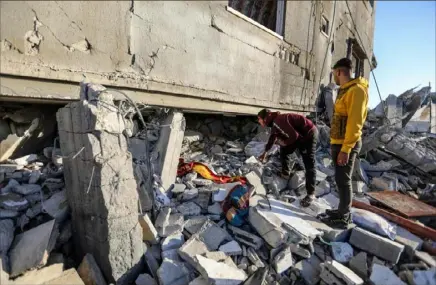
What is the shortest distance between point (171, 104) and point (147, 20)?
114cm

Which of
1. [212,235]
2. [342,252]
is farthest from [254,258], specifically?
[342,252]

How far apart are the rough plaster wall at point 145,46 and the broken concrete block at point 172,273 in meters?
2.10

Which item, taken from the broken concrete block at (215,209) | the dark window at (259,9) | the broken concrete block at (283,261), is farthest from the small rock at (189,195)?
the dark window at (259,9)

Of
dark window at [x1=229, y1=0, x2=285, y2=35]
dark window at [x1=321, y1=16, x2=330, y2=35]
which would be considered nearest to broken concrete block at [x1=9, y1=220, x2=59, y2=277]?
dark window at [x1=229, y1=0, x2=285, y2=35]

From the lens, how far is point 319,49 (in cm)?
799

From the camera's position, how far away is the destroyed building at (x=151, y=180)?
8.57 feet

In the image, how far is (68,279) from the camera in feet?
8.00

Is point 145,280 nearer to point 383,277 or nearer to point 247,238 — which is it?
point 247,238

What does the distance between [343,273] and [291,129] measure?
6.50ft

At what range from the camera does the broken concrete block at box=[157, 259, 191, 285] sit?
2.61 m

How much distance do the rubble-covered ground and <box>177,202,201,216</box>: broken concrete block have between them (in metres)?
0.01

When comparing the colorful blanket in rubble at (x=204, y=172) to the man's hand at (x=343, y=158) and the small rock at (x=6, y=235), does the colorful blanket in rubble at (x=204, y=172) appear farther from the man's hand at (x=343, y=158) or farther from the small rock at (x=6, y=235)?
the small rock at (x=6, y=235)

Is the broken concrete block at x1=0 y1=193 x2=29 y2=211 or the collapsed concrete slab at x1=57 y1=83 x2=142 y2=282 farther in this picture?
the broken concrete block at x1=0 y1=193 x2=29 y2=211

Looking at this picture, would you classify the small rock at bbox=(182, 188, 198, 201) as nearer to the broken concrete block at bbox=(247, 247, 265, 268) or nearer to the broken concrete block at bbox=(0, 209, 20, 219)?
the broken concrete block at bbox=(247, 247, 265, 268)
